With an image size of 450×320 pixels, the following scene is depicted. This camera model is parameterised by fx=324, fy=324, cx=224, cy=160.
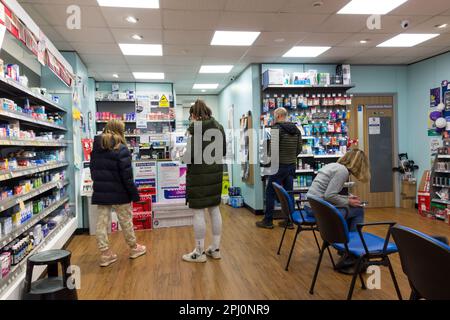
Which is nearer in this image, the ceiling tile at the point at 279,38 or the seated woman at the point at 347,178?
the seated woman at the point at 347,178

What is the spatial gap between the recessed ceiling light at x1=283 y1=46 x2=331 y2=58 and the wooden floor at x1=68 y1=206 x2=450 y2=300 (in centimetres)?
304

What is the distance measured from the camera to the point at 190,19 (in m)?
4.03

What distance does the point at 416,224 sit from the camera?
5.37 metres

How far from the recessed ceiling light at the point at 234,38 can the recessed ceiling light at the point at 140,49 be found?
0.96 meters

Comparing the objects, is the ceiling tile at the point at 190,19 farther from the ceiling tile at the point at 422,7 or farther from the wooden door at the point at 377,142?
the wooden door at the point at 377,142

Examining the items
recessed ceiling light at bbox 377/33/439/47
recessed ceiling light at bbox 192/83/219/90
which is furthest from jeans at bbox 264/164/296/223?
recessed ceiling light at bbox 192/83/219/90

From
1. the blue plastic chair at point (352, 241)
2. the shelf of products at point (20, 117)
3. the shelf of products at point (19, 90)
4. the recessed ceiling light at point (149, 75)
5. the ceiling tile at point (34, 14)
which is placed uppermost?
the recessed ceiling light at point (149, 75)

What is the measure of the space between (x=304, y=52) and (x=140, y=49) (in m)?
2.80

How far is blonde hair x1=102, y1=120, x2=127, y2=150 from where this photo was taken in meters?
3.57

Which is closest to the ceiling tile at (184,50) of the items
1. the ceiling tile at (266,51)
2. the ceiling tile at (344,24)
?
the ceiling tile at (266,51)

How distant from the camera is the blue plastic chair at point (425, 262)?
4.63ft

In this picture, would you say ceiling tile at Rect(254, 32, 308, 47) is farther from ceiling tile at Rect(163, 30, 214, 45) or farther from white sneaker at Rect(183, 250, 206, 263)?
white sneaker at Rect(183, 250, 206, 263)

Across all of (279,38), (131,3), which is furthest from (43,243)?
(279,38)
